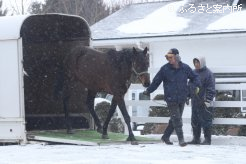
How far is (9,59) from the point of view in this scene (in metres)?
11.8

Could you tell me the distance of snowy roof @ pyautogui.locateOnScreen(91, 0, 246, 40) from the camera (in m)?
20.4

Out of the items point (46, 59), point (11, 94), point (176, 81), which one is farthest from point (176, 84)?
point (46, 59)

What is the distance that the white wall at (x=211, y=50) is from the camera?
64.3 feet

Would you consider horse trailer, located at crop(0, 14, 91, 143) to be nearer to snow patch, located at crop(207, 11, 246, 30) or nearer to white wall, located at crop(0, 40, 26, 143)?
white wall, located at crop(0, 40, 26, 143)

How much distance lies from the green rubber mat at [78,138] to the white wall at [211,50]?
810 centimetres

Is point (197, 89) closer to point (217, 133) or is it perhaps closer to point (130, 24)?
point (217, 133)

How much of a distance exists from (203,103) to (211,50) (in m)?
8.73

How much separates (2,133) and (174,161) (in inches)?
168

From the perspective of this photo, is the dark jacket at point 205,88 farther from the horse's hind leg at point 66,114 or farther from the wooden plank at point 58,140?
the horse's hind leg at point 66,114

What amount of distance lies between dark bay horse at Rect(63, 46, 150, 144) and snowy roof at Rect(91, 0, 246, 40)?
313 inches

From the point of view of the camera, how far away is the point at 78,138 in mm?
11727

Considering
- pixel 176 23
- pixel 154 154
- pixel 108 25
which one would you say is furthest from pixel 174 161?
pixel 108 25

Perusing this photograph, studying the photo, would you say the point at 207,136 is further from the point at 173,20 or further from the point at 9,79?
the point at 173,20

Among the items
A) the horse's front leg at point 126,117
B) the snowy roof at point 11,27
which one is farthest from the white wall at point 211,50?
the snowy roof at point 11,27
